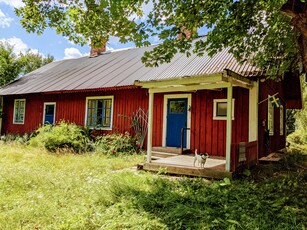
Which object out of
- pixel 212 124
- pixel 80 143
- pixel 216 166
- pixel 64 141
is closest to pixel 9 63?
pixel 64 141

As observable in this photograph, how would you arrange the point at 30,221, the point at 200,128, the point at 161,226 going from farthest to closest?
the point at 200,128 < the point at 30,221 < the point at 161,226

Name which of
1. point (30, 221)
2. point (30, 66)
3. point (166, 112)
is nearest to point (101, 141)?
point (166, 112)

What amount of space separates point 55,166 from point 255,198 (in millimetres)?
5088

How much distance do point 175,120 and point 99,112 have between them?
403cm

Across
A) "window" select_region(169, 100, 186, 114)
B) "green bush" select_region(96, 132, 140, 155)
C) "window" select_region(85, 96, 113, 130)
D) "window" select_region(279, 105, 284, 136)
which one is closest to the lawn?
"green bush" select_region(96, 132, 140, 155)

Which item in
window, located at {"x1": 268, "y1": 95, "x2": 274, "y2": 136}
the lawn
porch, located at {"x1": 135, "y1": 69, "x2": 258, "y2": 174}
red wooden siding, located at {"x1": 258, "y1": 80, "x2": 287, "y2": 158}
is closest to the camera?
the lawn

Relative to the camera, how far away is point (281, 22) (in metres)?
5.92

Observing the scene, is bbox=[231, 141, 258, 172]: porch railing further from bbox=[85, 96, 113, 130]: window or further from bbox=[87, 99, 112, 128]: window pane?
bbox=[87, 99, 112, 128]: window pane

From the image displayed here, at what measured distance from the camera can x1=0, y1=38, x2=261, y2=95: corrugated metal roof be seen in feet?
28.7

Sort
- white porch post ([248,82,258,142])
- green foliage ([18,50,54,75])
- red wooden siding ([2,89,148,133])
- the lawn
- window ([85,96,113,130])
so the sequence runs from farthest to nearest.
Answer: green foliage ([18,50,54,75]) < window ([85,96,113,130]) < red wooden siding ([2,89,148,133]) < white porch post ([248,82,258,142]) < the lawn

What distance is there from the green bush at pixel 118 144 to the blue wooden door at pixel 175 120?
56.5 inches

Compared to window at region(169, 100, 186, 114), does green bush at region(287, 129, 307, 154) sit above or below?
below

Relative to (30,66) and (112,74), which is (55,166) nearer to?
(112,74)

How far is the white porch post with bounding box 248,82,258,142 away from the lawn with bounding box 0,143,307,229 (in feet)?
6.16
